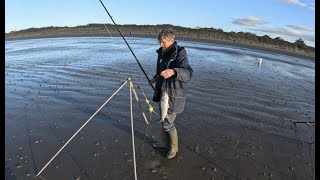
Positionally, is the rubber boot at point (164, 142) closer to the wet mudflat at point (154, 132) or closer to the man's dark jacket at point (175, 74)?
the wet mudflat at point (154, 132)

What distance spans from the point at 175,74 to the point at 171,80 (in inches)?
15.4

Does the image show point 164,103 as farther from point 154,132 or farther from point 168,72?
point 154,132

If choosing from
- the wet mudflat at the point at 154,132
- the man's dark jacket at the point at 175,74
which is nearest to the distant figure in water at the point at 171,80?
the man's dark jacket at the point at 175,74

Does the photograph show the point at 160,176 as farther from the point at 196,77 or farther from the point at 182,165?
the point at 196,77

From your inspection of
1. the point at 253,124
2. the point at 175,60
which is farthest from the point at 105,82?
the point at 175,60

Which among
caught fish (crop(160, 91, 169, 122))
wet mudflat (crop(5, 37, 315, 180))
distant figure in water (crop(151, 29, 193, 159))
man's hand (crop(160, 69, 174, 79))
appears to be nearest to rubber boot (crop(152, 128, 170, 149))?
distant figure in water (crop(151, 29, 193, 159))

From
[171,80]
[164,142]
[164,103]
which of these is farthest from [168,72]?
[164,142]

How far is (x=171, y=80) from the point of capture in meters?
6.05

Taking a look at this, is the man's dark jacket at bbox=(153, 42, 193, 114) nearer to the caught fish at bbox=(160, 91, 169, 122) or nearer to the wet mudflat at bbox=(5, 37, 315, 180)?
the caught fish at bbox=(160, 91, 169, 122)

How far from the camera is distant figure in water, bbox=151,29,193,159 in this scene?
5789mm

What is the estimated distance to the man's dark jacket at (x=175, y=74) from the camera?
5768 mm

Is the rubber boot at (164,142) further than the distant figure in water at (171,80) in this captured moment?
Yes

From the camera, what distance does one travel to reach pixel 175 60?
592 centimetres

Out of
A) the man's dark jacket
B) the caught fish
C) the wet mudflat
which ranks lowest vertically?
the wet mudflat
